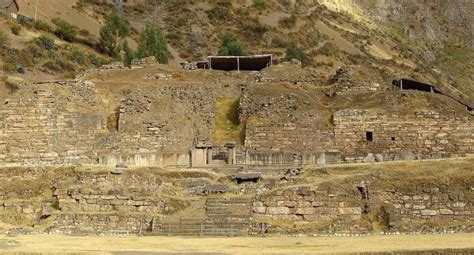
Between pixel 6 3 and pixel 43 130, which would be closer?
pixel 43 130

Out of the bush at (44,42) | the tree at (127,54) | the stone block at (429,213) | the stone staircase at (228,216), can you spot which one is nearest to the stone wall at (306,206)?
the stone staircase at (228,216)

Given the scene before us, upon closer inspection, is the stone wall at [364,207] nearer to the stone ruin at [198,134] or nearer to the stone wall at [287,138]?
the stone ruin at [198,134]

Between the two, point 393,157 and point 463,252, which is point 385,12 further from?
point 463,252

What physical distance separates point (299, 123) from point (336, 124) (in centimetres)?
175

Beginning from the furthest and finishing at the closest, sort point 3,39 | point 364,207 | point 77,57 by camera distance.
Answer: point 77,57 → point 3,39 → point 364,207

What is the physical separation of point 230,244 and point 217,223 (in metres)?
2.85

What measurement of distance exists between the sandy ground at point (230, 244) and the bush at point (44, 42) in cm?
4591

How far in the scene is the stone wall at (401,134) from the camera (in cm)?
3425

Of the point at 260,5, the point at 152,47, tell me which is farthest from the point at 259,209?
the point at 260,5

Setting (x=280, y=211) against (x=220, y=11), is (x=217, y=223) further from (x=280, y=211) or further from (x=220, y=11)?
(x=220, y=11)

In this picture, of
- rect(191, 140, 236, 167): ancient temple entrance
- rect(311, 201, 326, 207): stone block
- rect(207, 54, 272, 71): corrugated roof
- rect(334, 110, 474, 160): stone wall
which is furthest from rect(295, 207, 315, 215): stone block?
rect(207, 54, 272, 71): corrugated roof

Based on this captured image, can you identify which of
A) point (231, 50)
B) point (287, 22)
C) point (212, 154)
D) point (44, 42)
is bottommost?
point (212, 154)

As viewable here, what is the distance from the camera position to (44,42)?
6669 centimetres

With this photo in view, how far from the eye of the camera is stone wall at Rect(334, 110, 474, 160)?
112ft
